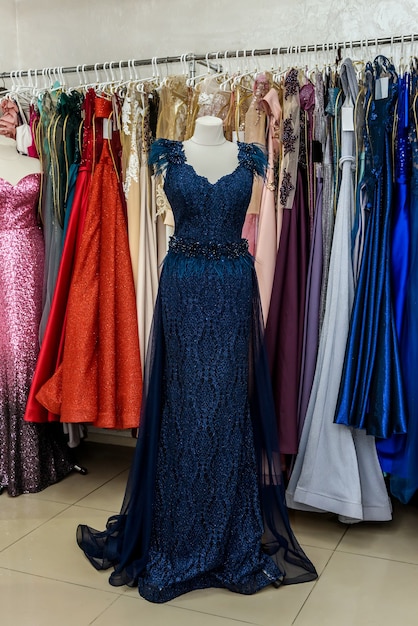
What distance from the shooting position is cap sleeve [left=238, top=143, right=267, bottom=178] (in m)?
2.50

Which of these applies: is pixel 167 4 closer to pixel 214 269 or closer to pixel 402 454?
pixel 214 269

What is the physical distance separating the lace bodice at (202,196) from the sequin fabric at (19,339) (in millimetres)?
985

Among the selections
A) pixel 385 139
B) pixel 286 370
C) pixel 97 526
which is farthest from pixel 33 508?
pixel 385 139

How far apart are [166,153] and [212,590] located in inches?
56.1

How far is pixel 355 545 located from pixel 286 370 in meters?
0.68

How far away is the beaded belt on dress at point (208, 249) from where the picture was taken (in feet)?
8.00

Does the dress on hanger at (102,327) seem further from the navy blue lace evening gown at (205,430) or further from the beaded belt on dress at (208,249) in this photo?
the beaded belt on dress at (208,249)

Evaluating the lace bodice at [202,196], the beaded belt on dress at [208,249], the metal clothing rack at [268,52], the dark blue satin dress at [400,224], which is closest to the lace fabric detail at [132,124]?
the metal clothing rack at [268,52]

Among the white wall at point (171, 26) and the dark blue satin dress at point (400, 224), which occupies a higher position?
the white wall at point (171, 26)

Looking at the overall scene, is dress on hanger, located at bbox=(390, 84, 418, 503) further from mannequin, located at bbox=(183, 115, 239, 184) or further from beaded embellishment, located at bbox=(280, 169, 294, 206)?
mannequin, located at bbox=(183, 115, 239, 184)

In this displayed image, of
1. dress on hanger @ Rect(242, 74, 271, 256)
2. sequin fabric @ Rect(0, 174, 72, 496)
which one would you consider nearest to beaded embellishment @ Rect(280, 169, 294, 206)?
dress on hanger @ Rect(242, 74, 271, 256)

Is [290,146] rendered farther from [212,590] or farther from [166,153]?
[212,590]

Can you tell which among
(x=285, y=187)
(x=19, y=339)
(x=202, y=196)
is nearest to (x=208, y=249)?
(x=202, y=196)

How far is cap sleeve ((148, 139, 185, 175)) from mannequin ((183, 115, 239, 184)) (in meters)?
0.03
